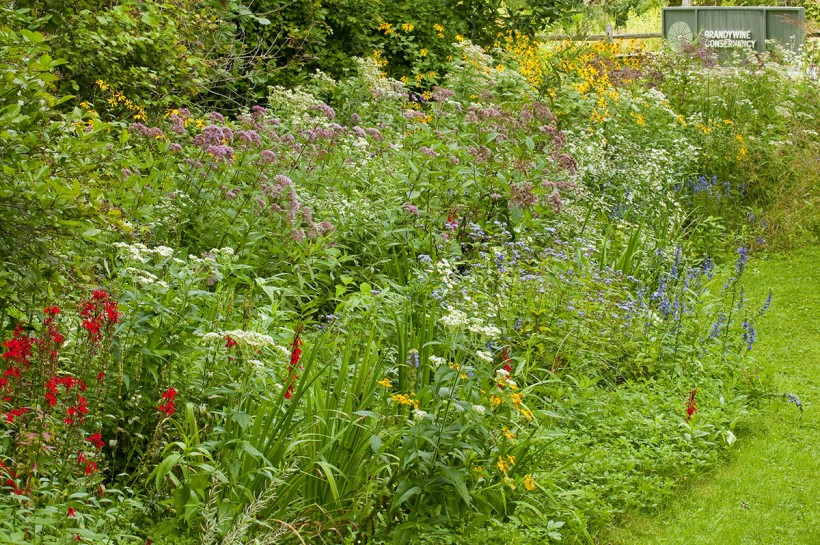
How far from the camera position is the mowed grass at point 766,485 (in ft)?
15.0

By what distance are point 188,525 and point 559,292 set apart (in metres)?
3.20

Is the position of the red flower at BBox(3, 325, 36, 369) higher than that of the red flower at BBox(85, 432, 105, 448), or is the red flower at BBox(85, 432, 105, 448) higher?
the red flower at BBox(3, 325, 36, 369)

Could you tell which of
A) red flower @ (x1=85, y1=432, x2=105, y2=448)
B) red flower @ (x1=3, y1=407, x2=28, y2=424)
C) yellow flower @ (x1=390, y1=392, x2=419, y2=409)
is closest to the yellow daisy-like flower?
yellow flower @ (x1=390, y1=392, x2=419, y2=409)

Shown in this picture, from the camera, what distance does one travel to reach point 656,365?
20.1 ft

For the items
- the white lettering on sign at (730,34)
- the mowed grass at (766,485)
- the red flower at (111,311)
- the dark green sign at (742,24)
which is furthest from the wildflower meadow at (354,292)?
the dark green sign at (742,24)

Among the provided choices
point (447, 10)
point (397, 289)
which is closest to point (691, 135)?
point (447, 10)

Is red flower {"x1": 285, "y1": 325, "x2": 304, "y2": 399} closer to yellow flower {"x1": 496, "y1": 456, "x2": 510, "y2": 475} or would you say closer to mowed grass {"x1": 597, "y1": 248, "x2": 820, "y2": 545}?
yellow flower {"x1": 496, "y1": 456, "x2": 510, "y2": 475}

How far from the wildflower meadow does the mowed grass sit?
0.11 m

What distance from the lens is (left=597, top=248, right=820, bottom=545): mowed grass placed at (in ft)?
15.0

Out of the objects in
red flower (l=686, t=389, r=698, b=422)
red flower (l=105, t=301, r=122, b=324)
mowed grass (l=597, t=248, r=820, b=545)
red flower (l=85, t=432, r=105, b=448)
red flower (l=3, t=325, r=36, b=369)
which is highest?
red flower (l=105, t=301, r=122, b=324)

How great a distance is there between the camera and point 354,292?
5.94 metres

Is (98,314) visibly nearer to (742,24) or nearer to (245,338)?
(245,338)

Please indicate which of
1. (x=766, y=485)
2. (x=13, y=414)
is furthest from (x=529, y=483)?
(x=13, y=414)

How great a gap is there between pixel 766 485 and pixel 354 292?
8.19 feet
